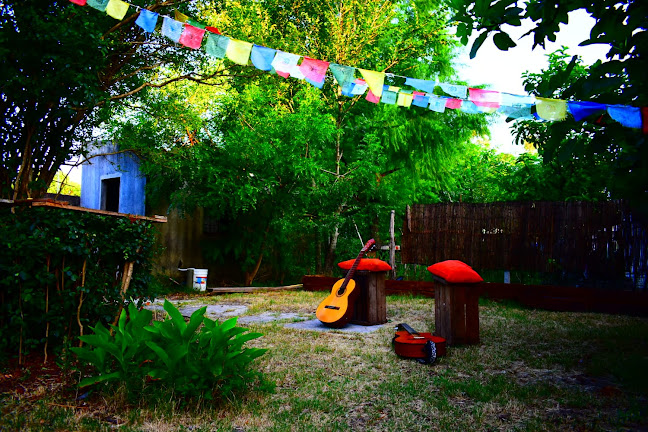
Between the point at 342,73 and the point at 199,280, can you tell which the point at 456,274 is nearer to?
the point at 342,73

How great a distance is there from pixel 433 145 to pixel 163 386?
1116 cm

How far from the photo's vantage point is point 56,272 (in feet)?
13.9

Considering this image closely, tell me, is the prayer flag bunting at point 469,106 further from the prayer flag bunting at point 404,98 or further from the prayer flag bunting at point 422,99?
the prayer flag bunting at point 404,98

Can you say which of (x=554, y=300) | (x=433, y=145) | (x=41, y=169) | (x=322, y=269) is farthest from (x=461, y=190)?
(x=41, y=169)

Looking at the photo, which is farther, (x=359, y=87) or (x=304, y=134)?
(x=304, y=134)

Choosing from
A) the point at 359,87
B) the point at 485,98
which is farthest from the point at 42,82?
the point at 485,98

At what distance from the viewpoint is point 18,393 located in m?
3.47

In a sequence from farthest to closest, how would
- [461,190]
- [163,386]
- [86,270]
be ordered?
[461,190]
[86,270]
[163,386]

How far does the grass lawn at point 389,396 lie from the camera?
10.0 feet

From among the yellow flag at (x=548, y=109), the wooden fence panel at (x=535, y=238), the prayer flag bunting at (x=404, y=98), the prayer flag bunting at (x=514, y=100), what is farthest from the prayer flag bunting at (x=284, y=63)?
the wooden fence panel at (x=535, y=238)

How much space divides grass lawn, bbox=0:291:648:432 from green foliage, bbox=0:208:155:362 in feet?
1.72

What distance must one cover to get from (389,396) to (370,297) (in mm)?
2944

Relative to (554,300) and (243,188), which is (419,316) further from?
(243,188)

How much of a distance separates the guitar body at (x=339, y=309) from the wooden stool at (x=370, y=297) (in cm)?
23
